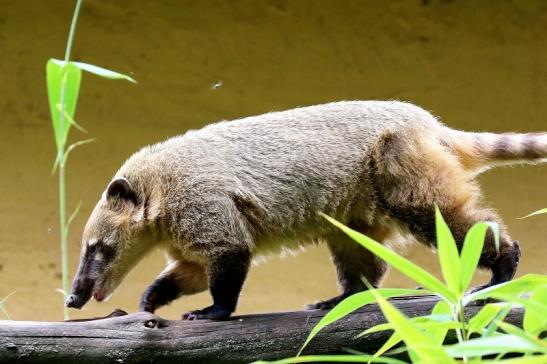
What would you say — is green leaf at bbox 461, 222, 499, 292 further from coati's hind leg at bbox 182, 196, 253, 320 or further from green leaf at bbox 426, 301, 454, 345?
coati's hind leg at bbox 182, 196, 253, 320

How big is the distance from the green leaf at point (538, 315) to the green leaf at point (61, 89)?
121 cm

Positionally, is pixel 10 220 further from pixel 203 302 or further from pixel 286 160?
pixel 286 160

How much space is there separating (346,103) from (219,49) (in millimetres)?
1903

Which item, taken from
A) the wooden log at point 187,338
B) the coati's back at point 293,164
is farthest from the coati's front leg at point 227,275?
the coati's back at point 293,164

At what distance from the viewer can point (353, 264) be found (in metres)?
3.49

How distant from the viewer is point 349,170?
10.8ft

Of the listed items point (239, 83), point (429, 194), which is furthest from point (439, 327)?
point (239, 83)

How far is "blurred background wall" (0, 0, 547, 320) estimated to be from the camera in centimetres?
511

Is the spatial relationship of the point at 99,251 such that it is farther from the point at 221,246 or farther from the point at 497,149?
the point at 497,149

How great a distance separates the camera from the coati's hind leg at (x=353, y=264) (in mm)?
3465

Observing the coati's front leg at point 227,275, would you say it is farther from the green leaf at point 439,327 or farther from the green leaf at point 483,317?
the green leaf at point 483,317

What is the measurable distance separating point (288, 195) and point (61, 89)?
1255 mm

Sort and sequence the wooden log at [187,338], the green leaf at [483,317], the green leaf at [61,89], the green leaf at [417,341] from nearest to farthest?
1. the green leaf at [417,341]
2. the green leaf at [483,317]
3. the green leaf at [61,89]
4. the wooden log at [187,338]

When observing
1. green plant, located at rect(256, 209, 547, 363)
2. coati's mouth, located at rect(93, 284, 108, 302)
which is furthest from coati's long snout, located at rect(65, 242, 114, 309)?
green plant, located at rect(256, 209, 547, 363)
